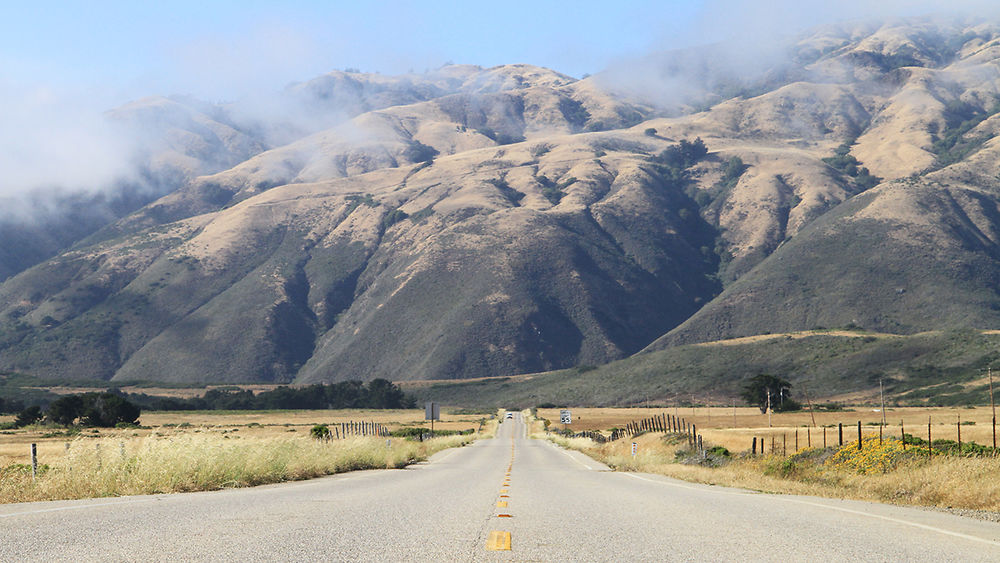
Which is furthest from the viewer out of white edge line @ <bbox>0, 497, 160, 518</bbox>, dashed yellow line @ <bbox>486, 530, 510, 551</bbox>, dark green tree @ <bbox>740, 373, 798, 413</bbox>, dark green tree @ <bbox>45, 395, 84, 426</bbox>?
dark green tree @ <bbox>740, 373, 798, 413</bbox>

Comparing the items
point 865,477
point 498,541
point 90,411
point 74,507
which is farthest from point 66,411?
point 498,541

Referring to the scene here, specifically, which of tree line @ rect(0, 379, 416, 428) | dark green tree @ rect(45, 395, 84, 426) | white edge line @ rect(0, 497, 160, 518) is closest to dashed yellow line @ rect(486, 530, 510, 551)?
white edge line @ rect(0, 497, 160, 518)

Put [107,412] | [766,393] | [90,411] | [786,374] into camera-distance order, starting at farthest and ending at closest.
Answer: [786,374] < [766,393] < [107,412] < [90,411]

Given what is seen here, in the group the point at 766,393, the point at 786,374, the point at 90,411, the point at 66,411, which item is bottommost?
the point at 766,393

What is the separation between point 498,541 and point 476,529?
1343 mm

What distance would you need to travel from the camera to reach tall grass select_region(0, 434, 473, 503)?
1678cm

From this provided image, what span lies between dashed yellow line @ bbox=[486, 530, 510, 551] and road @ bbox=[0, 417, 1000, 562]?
2cm

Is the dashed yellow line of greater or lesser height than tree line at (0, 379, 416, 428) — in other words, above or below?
above

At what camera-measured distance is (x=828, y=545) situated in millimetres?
10023

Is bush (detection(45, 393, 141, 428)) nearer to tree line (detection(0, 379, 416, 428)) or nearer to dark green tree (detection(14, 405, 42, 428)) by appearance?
dark green tree (detection(14, 405, 42, 428))

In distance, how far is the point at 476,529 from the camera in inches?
456

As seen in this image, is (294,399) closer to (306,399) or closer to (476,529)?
(306,399)

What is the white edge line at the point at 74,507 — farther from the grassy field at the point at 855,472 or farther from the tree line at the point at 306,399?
the tree line at the point at 306,399

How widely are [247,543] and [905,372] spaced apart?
123 m
